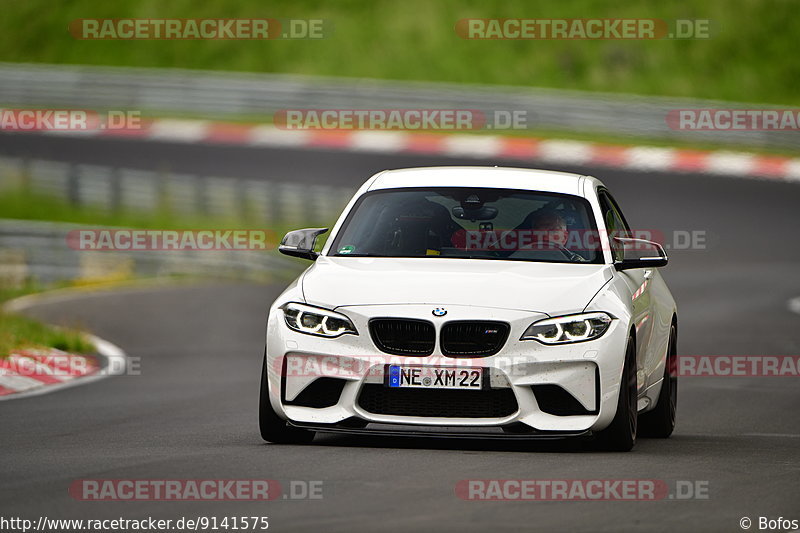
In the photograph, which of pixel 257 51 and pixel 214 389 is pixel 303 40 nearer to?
pixel 257 51

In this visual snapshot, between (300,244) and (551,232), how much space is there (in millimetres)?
1462

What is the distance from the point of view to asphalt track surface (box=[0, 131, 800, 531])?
22.9 feet

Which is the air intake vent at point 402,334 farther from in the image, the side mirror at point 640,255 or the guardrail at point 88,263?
the guardrail at point 88,263

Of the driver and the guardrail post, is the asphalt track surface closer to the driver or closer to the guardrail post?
the driver

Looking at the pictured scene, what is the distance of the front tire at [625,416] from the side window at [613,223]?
962 millimetres

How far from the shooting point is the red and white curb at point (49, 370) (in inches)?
531

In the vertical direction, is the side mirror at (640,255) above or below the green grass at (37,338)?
above

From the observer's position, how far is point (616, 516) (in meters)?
6.95

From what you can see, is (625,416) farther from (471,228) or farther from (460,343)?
(471,228)

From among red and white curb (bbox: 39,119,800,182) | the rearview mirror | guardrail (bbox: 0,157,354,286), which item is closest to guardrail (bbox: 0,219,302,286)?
guardrail (bbox: 0,157,354,286)

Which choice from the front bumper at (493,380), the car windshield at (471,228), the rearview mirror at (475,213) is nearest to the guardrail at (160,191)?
Result: the car windshield at (471,228)

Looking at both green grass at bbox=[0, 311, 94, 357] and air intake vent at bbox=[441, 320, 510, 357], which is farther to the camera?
green grass at bbox=[0, 311, 94, 357]

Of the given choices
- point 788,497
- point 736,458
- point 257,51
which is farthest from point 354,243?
point 257,51

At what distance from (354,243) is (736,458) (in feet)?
8.22
